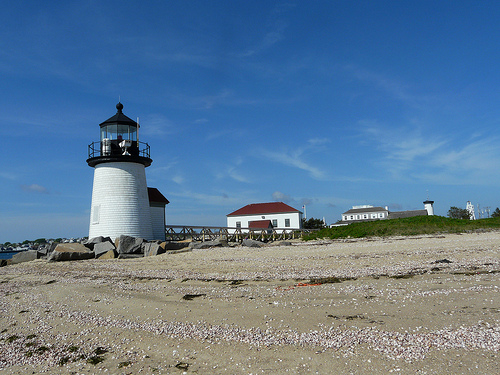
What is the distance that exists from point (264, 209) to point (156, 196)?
98.0 ft

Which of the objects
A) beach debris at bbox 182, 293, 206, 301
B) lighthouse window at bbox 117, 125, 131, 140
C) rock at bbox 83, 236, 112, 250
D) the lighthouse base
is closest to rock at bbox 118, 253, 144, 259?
rock at bbox 83, 236, 112, 250

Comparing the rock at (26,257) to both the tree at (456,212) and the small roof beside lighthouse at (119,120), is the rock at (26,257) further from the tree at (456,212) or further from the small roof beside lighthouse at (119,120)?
the tree at (456,212)

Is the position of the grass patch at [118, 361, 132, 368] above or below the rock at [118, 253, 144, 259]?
below

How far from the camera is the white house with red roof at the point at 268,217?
186 ft

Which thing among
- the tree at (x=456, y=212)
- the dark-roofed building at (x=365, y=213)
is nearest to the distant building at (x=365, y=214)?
the dark-roofed building at (x=365, y=213)

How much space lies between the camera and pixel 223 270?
12.6 m

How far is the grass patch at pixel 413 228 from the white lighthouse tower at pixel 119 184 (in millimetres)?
13028

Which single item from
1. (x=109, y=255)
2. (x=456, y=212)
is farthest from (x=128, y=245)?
(x=456, y=212)

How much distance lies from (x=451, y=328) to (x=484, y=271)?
460 cm

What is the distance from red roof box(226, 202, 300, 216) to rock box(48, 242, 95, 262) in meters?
37.5

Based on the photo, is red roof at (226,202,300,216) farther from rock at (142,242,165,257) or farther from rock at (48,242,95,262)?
rock at (48,242,95,262)

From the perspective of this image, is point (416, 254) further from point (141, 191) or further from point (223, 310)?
point (141, 191)

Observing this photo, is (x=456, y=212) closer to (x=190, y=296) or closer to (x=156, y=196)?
(x=156, y=196)

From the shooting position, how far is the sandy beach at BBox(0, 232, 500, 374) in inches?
175
